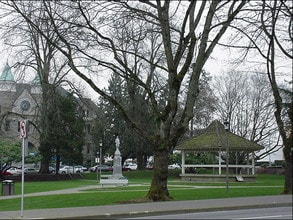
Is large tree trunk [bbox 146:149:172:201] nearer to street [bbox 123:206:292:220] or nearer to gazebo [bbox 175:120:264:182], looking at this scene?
street [bbox 123:206:292:220]

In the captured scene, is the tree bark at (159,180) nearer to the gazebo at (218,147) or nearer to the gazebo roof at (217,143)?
the gazebo at (218,147)

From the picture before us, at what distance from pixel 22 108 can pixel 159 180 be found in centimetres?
5829

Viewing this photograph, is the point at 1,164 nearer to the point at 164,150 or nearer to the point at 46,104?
the point at 46,104

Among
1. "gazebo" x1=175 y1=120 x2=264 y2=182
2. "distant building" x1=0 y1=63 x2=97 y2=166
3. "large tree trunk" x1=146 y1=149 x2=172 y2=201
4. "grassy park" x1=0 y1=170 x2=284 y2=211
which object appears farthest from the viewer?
"distant building" x1=0 y1=63 x2=97 y2=166

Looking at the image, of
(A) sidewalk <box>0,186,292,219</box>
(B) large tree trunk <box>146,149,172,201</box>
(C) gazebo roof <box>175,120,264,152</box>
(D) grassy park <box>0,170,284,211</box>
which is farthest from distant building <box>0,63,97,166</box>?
(A) sidewalk <box>0,186,292,219</box>

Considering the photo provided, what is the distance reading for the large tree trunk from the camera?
69.4 ft

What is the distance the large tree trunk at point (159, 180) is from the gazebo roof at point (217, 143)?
24.3 metres

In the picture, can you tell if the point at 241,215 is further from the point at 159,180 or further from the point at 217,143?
the point at 217,143

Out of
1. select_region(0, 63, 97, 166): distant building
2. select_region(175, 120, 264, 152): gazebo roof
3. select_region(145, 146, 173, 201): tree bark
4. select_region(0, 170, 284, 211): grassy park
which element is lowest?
select_region(0, 170, 284, 211): grassy park

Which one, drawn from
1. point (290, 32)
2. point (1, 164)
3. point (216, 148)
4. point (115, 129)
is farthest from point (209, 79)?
point (290, 32)

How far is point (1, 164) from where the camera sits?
193 feet

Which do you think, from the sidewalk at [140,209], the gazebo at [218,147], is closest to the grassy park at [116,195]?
the sidewalk at [140,209]

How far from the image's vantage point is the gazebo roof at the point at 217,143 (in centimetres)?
4597

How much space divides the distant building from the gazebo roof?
Answer: 13751 millimetres
